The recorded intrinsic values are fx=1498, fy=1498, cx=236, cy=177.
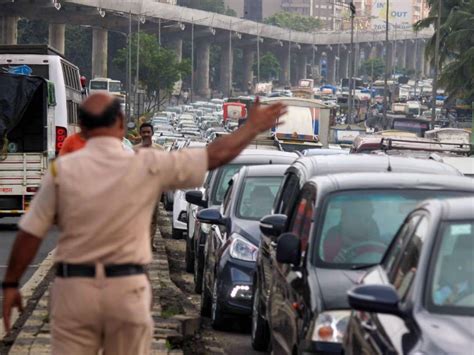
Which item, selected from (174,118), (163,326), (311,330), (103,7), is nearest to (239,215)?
(163,326)

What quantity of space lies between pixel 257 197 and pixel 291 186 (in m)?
2.52

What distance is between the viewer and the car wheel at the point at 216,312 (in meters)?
13.3

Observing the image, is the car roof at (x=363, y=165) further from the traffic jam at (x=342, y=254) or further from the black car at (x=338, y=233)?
the black car at (x=338, y=233)

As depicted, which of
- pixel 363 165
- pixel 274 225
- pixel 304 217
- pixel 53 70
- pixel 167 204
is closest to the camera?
pixel 304 217

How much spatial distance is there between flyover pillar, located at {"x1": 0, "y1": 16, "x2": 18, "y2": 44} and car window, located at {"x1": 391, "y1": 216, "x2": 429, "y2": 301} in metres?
76.7

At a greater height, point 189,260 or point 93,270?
point 93,270

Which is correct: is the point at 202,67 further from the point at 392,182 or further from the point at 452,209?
the point at 452,209

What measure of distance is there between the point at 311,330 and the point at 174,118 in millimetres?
100287

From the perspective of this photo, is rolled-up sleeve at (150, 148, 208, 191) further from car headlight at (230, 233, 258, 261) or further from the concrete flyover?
the concrete flyover

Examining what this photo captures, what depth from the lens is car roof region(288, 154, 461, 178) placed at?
11484 mm

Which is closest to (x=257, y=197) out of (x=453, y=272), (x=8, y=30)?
(x=453, y=272)

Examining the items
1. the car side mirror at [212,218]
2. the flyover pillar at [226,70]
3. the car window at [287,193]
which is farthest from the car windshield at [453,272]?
the flyover pillar at [226,70]

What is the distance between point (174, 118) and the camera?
109 metres

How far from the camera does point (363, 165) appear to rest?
38.4 feet
